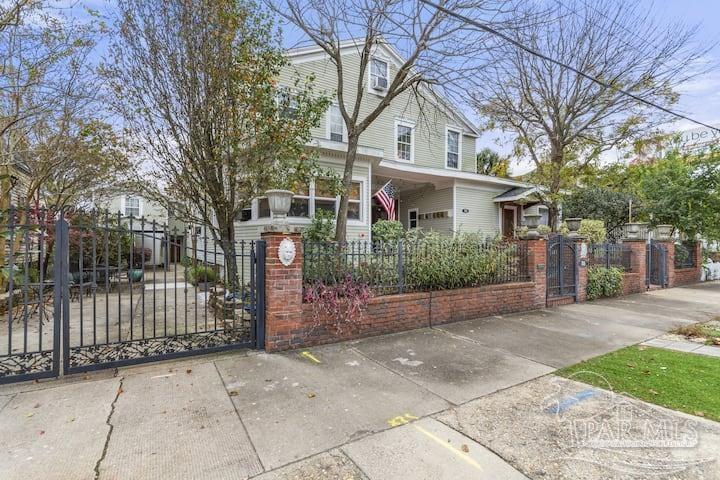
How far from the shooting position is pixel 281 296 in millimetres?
4762

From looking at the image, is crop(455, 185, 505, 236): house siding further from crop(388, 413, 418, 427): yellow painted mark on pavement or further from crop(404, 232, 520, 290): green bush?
crop(388, 413, 418, 427): yellow painted mark on pavement

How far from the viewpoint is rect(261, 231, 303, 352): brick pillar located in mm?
4730

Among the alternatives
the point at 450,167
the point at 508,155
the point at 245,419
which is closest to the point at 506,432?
the point at 245,419

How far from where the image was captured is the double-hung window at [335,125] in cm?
1238

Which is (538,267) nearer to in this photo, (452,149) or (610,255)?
(610,255)

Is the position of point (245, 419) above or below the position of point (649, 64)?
below

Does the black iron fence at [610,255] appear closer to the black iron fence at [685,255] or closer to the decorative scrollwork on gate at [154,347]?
the black iron fence at [685,255]

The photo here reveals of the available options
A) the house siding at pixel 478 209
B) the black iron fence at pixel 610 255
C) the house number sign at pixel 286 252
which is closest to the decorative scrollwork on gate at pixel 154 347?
the house number sign at pixel 286 252

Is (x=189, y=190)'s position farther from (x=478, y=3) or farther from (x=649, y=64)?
(x=649, y=64)

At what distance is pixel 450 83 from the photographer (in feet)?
24.8

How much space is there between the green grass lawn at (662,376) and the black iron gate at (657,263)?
861 centimetres

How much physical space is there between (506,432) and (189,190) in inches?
241

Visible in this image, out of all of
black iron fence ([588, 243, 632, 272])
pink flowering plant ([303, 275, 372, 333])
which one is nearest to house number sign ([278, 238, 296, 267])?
pink flowering plant ([303, 275, 372, 333])

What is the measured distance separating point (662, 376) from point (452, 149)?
12669mm
